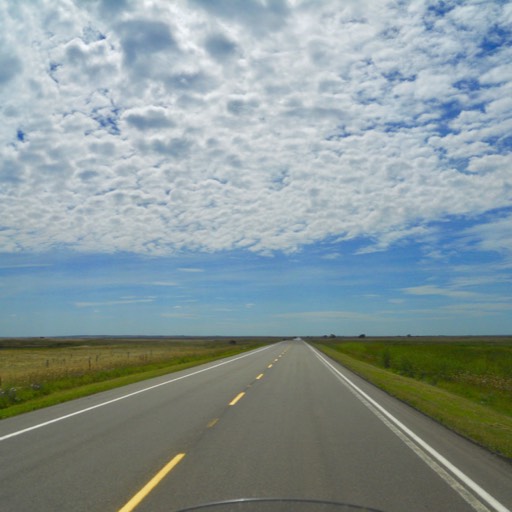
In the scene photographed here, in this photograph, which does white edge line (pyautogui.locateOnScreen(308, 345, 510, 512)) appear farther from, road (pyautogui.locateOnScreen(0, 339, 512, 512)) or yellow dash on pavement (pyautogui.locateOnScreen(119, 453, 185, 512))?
yellow dash on pavement (pyautogui.locateOnScreen(119, 453, 185, 512))

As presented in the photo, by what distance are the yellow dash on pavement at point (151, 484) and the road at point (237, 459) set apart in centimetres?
1

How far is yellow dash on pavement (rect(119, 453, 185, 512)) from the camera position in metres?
5.64

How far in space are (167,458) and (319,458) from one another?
88.1 inches

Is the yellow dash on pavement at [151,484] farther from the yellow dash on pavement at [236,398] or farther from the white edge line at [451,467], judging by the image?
the yellow dash on pavement at [236,398]

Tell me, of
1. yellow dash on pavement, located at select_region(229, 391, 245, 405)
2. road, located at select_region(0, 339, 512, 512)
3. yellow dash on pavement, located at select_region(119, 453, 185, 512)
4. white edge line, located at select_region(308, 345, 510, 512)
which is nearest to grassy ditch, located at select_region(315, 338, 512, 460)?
road, located at select_region(0, 339, 512, 512)

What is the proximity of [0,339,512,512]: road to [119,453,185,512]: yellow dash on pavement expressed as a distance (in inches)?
0.5

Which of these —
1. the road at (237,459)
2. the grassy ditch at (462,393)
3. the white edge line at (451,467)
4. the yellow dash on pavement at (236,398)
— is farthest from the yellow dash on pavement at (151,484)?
the yellow dash on pavement at (236,398)

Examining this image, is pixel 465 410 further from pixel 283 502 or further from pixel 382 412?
pixel 283 502

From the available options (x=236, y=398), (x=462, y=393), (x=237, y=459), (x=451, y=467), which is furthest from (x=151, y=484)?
(x=462, y=393)

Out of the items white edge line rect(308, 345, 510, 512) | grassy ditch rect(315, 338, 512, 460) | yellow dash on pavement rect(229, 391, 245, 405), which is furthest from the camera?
yellow dash on pavement rect(229, 391, 245, 405)

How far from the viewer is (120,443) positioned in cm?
907

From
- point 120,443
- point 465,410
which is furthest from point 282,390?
point 120,443

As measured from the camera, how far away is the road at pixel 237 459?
6.01 meters

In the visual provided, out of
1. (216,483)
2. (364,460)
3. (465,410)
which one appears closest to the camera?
(216,483)
